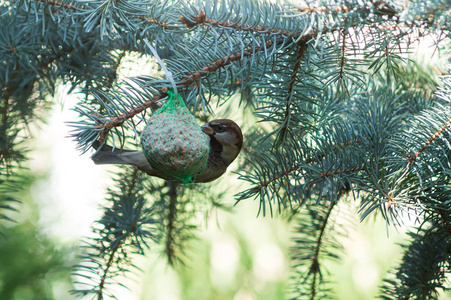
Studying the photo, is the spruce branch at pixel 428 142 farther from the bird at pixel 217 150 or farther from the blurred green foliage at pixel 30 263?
the blurred green foliage at pixel 30 263

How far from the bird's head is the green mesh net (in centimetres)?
19

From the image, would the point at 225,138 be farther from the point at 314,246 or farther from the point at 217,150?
the point at 314,246

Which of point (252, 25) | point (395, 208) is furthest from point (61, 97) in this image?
point (395, 208)

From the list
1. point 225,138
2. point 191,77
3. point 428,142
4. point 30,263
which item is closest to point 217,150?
point 225,138

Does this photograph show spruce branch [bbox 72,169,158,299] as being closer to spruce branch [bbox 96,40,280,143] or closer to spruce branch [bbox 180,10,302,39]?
spruce branch [bbox 96,40,280,143]

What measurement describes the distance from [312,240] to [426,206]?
0.39m

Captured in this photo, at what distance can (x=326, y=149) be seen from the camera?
750 millimetres

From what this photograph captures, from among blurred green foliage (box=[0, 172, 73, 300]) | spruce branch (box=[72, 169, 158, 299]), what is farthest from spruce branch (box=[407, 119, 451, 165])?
blurred green foliage (box=[0, 172, 73, 300])

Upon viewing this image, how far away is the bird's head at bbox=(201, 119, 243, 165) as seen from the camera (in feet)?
2.84

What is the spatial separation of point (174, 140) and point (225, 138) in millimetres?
244

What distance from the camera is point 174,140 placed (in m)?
0.63

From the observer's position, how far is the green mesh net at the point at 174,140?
2.08ft

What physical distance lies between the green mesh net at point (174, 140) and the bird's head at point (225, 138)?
0.19m

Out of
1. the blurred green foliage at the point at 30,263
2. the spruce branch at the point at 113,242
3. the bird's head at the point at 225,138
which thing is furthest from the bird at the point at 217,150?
the blurred green foliage at the point at 30,263
